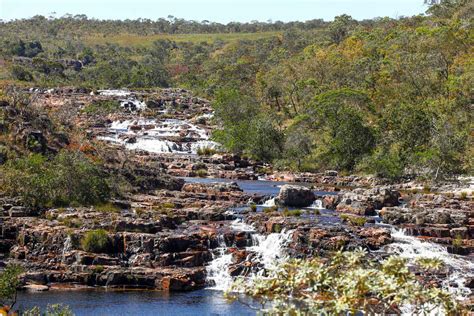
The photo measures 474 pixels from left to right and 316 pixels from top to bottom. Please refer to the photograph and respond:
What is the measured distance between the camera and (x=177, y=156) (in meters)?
87.1

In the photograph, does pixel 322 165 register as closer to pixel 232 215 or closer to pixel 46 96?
pixel 232 215

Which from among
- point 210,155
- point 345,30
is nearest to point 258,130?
point 210,155

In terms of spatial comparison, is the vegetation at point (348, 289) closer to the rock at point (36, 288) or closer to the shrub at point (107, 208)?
the rock at point (36, 288)

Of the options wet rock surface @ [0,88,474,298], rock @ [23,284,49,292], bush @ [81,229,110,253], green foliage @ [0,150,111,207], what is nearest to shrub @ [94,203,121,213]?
wet rock surface @ [0,88,474,298]

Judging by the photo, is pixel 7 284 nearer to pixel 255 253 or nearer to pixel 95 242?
pixel 95 242

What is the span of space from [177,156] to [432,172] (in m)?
31.4

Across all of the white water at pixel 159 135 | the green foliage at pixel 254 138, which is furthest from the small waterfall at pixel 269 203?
the white water at pixel 159 135

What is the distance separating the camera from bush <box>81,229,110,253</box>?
42938 millimetres

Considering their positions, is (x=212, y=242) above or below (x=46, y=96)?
below

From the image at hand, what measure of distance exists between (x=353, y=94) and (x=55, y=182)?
48848 millimetres

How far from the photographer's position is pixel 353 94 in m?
90.7

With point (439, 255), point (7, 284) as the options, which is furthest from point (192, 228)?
point (7, 284)

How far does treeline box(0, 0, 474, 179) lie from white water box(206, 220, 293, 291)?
2999cm

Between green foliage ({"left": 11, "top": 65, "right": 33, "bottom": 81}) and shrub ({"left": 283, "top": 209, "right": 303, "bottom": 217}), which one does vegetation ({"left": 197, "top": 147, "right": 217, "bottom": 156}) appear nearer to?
shrub ({"left": 283, "top": 209, "right": 303, "bottom": 217})
